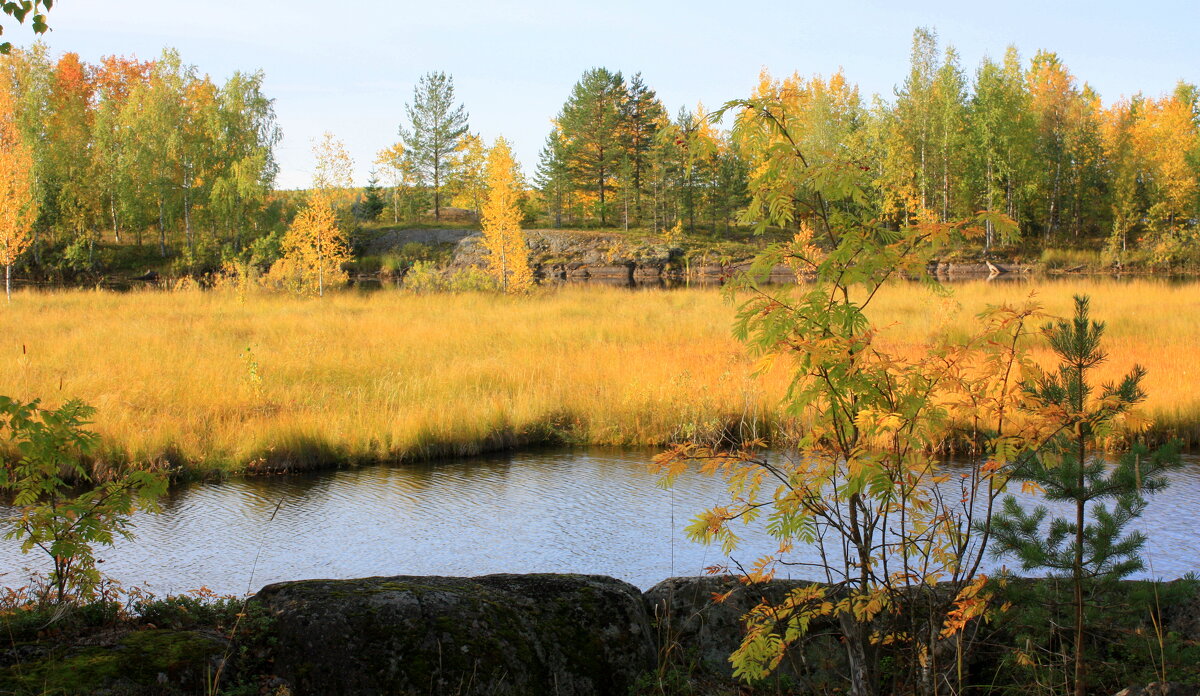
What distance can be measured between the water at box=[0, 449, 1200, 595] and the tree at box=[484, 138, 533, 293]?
60.4 feet

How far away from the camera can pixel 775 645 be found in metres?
2.89

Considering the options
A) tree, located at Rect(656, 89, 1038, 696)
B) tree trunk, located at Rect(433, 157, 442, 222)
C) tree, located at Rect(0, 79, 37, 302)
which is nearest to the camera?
tree, located at Rect(656, 89, 1038, 696)

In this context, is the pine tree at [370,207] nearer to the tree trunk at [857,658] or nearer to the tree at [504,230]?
the tree at [504,230]

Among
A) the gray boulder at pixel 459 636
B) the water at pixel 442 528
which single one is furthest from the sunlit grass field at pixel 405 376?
the gray boulder at pixel 459 636

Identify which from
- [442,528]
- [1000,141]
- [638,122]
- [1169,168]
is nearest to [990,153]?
[1000,141]

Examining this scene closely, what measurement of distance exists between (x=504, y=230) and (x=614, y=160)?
80.5ft

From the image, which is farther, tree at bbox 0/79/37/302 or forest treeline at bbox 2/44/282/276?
forest treeline at bbox 2/44/282/276

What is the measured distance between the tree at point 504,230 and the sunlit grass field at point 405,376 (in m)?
8.05

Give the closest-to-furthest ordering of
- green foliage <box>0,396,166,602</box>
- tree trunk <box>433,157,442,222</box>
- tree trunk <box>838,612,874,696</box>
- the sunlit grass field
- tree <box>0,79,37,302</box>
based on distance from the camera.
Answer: tree trunk <box>838,612,874,696</box> < green foliage <box>0,396,166,602</box> < the sunlit grass field < tree <box>0,79,37,302</box> < tree trunk <box>433,157,442,222</box>

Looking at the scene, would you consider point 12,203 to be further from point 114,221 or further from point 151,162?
point 114,221

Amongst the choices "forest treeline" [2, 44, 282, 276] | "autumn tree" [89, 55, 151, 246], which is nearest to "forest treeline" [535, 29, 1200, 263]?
"forest treeline" [2, 44, 282, 276]

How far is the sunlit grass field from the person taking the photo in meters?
9.66

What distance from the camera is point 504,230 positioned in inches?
1110

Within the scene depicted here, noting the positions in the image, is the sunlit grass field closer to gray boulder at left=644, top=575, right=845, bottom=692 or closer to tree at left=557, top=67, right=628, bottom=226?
gray boulder at left=644, top=575, right=845, bottom=692
